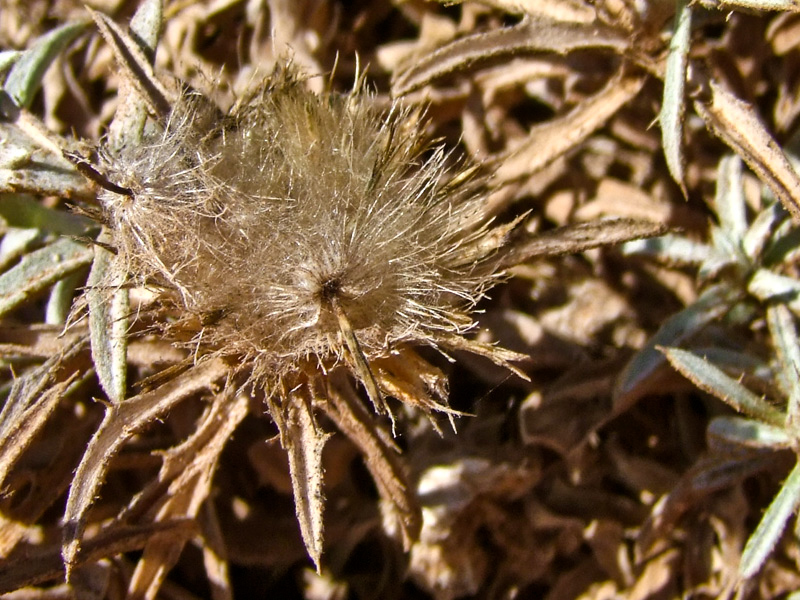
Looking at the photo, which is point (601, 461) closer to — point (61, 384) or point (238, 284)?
point (238, 284)

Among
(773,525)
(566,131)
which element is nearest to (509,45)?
(566,131)

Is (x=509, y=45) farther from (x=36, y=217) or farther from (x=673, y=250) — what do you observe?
(x=36, y=217)

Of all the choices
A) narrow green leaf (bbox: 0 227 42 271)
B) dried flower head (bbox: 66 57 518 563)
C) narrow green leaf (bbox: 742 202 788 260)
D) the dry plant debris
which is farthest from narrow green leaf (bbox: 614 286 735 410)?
narrow green leaf (bbox: 0 227 42 271)

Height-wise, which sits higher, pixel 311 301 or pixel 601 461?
pixel 311 301

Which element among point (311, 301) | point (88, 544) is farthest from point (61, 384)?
point (311, 301)

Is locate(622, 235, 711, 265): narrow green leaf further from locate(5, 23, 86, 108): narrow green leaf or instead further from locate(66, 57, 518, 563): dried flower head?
locate(5, 23, 86, 108): narrow green leaf

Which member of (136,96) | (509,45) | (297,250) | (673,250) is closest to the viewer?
(297,250)

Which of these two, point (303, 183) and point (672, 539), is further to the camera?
point (672, 539)
